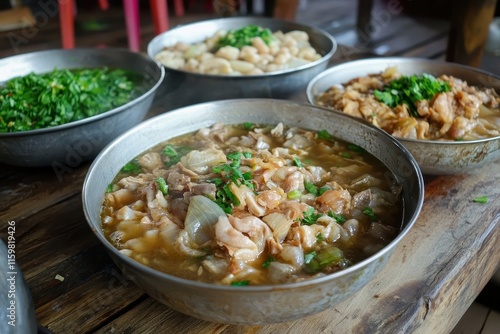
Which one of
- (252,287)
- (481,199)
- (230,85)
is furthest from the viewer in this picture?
(230,85)

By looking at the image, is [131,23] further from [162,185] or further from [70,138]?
[162,185]

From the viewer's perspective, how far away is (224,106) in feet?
6.76

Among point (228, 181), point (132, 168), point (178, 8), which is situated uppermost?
point (228, 181)

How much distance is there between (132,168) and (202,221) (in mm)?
536

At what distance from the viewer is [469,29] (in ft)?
9.99

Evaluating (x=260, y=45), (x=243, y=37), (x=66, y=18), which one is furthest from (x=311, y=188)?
(x=66, y=18)

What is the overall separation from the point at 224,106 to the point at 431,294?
3.71ft

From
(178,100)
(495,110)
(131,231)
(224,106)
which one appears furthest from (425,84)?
(131,231)

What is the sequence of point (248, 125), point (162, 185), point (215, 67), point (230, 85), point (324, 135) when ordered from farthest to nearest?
point (215, 67) < point (230, 85) < point (248, 125) < point (324, 135) < point (162, 185)

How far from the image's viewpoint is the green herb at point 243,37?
2855 millimetres

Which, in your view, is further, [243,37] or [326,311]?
[243,37]

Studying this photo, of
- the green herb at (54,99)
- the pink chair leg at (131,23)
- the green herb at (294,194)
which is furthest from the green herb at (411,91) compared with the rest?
the pink chair leg at (131,23)

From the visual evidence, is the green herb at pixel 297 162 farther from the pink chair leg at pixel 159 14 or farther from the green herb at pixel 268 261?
the pink chair leg at pixel 159 14

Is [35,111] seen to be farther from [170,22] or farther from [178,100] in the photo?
[170,22]
